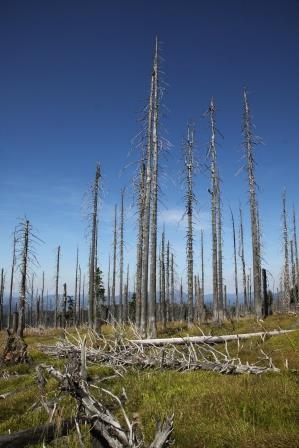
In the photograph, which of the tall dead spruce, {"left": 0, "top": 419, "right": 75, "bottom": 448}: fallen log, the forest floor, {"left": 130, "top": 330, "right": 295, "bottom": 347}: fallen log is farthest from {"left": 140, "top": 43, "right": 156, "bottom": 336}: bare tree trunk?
{"left": 0, "top": 419, "right": 75, "bottom": 448}: fallen log

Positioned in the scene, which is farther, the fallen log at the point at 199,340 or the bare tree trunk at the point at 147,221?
the bare tree trunk at the point at 147,221

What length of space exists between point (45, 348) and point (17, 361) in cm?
227

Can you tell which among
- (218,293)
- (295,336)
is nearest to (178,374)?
(295,336)

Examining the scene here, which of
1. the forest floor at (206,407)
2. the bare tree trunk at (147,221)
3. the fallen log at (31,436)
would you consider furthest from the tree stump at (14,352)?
the fallen log at (31,436)

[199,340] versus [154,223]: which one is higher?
[154,223]

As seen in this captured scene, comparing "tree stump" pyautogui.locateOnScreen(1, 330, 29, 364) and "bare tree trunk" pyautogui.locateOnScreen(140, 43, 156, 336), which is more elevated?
"bare tree trunk" pyautogui.locateOnScreen(140, 43, 156, 336)

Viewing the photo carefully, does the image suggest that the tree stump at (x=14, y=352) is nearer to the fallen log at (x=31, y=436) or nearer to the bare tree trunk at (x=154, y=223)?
the bare tree trunk at (x=154, y=223)

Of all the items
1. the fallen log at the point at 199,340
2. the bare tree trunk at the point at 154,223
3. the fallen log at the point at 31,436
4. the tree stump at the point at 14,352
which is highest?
the bare tree trunk at the point at 154,223

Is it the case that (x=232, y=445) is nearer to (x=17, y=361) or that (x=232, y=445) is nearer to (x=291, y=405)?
(x=291, y=405)

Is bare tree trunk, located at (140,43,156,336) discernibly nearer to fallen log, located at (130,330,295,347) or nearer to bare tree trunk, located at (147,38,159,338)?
bare tree trunk, located at (147,38,159,338)

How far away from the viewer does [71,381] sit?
494 cm

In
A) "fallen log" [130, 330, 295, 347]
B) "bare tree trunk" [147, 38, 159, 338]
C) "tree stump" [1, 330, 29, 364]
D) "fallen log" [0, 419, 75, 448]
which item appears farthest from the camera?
"bare tree trunk" [147, 38, 159, 338]

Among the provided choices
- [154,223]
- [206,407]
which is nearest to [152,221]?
[154,223]

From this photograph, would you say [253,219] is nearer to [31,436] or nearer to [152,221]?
[152,221]
